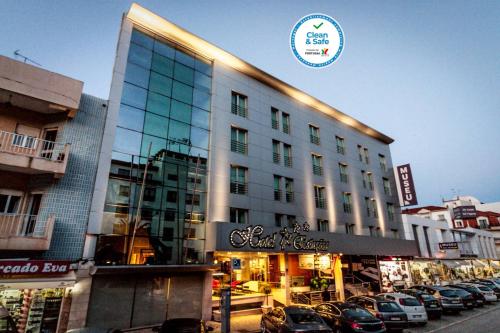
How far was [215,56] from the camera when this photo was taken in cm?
2175

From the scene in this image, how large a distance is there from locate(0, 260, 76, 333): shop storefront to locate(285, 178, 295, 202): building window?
15650mm

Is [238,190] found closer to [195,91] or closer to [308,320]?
[195,91]

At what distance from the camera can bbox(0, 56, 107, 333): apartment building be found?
11.7 m

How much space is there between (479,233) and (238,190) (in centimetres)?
5349

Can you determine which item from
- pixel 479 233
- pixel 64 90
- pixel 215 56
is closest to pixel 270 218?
pixel 215 56

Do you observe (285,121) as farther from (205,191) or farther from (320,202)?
(205,191)

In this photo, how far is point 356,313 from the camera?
13266mm

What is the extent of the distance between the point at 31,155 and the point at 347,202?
25920mm

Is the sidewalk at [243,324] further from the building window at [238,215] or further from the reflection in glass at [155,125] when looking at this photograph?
the reflection in glass at [155,125]

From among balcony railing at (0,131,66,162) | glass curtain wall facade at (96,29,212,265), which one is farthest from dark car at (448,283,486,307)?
balcony railing at (0,131,66,162)

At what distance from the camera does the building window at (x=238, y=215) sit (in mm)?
19250

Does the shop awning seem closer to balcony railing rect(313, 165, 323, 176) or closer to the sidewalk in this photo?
the sidewalk

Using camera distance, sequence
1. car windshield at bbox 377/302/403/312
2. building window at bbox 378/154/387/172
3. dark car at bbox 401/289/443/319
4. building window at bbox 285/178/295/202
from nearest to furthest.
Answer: car windshield at bbox 377/302/403/312
dark car at bbox 401/289/443/319
building window at bbox 285/178/295/202
building window at bbox 378/154/387/172

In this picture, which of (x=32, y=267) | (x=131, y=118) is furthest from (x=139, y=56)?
(x=32, y=267)
